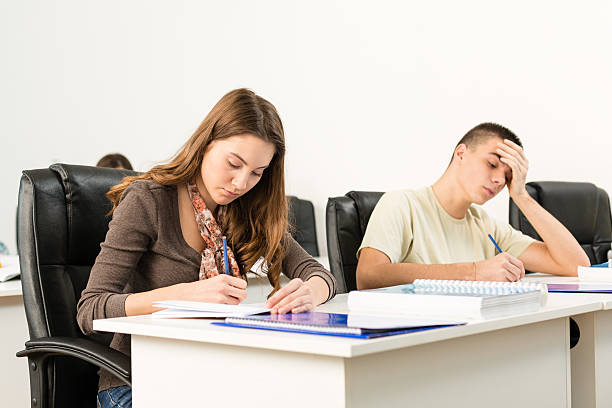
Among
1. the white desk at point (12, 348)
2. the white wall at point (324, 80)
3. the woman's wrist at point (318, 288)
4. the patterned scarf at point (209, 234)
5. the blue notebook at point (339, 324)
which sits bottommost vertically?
the white desk at point (12, 348)

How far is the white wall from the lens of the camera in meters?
3.00

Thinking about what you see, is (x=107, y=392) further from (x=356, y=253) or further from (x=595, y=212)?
(x=595, y=212)

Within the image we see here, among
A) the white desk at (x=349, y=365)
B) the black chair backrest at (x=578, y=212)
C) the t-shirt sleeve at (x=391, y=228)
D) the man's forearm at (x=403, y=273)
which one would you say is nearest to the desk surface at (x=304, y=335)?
the white desk at (x=349, y=365)

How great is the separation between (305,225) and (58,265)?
7.57 feet

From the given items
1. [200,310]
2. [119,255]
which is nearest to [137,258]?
[119,255]

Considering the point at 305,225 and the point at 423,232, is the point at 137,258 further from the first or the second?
the point at 305,225

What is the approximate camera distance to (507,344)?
3.89 feet

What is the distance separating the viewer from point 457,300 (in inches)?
43.8

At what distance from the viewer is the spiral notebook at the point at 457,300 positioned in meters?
1.10

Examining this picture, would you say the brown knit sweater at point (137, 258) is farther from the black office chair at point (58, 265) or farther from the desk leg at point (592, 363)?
the desk leg at point (592, 363)

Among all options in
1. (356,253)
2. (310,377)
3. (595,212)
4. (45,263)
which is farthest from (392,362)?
(595,212)

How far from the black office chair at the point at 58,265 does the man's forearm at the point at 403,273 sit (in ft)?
2.44

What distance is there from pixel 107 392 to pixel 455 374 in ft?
2.32

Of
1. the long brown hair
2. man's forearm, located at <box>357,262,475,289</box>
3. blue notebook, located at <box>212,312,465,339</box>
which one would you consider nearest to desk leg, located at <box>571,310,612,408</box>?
man's forearm, located at <box>357,262,475,289</box>
